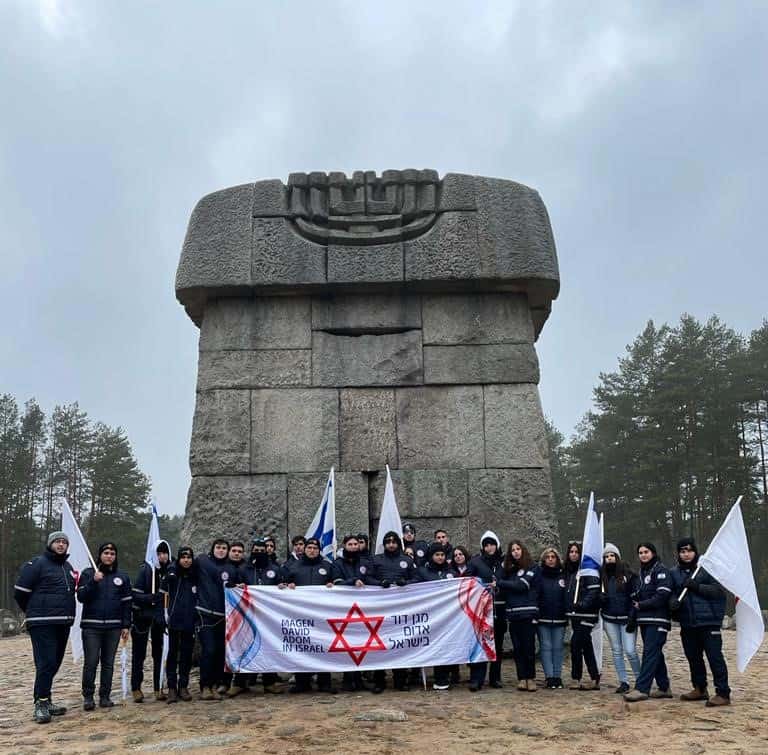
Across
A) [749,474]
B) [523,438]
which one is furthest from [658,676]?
[749,474]

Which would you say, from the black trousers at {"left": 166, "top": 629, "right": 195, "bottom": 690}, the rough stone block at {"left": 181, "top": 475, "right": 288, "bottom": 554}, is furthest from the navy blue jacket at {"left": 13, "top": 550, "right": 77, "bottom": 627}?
the rough stone block at {"left": 181, "top": 475, "right": 288, "bottom": 554}

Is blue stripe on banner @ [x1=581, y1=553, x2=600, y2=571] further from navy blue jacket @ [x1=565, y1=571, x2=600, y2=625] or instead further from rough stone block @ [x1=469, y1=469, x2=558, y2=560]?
rough stone block @ [x1=469, y1=469, x2=558, y2=560]

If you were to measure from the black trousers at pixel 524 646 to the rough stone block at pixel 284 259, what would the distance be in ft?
14.1

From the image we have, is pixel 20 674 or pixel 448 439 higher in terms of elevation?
pixel 448 439

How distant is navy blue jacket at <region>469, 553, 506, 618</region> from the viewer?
7.74 meters

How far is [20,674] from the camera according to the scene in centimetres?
1042

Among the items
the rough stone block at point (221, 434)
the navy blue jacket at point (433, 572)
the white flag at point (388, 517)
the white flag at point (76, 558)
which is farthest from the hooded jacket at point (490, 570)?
the white flag at point (76, 558)

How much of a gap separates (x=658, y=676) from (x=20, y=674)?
787 cm

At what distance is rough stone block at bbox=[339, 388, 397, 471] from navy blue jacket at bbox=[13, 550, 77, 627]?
10.8ft

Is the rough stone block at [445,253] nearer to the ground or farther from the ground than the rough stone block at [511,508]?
farther from the ground

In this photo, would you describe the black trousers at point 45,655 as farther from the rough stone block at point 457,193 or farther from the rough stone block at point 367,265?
the rough stone block at point 457,193

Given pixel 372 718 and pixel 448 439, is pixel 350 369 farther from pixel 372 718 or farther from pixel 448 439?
pixel 372 718

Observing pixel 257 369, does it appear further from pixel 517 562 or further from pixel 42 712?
pixel 42 712

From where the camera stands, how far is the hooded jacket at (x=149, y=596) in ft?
24.2
